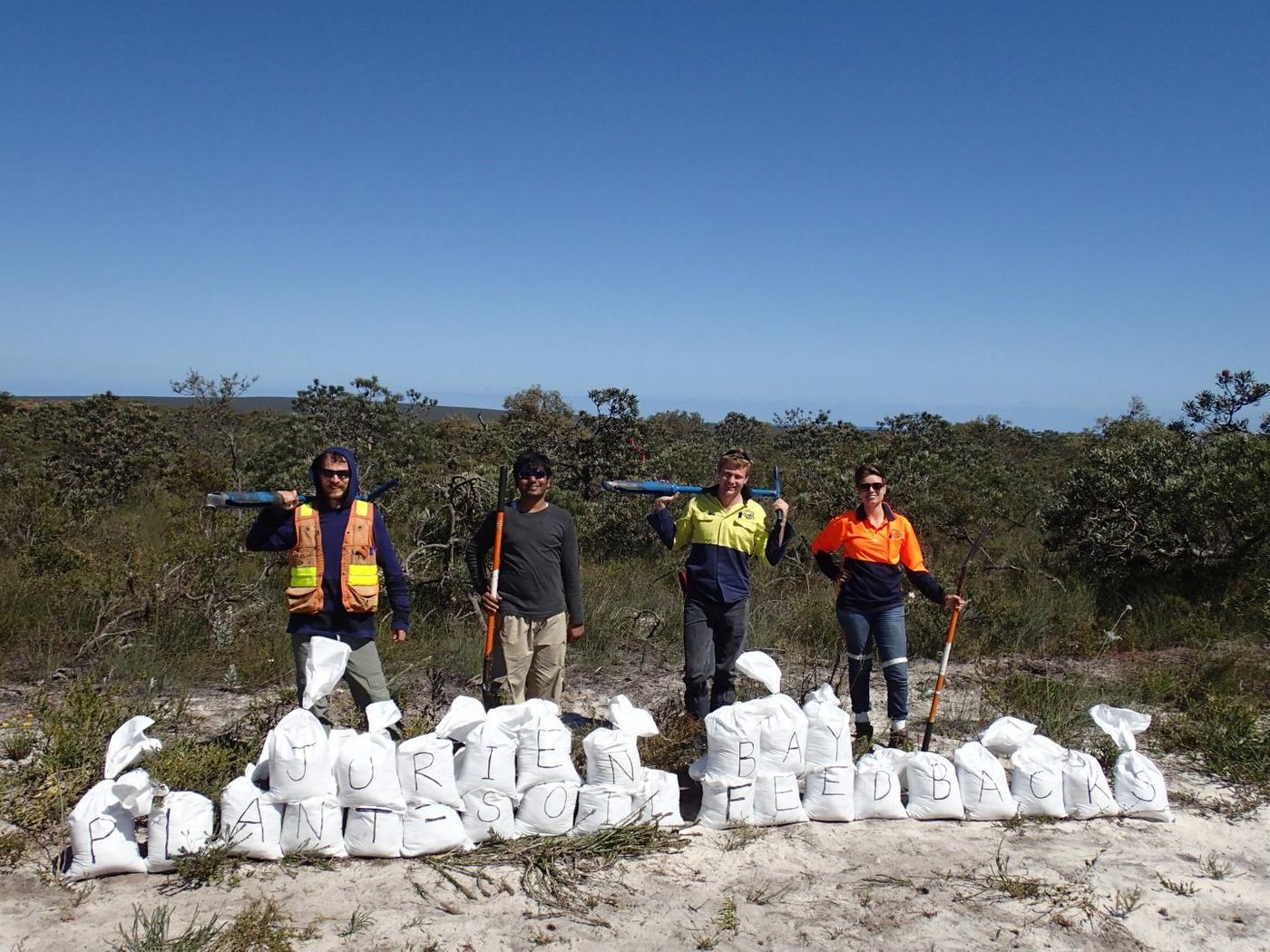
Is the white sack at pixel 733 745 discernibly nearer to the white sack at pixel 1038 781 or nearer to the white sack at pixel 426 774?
the white sack at pixel 426 774

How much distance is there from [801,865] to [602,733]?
96 centimetres

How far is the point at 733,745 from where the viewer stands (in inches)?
139

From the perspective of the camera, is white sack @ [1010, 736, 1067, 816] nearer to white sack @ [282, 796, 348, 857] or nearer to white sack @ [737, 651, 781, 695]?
white sack @ [737, 651, 781, 695]

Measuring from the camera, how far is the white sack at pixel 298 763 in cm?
312

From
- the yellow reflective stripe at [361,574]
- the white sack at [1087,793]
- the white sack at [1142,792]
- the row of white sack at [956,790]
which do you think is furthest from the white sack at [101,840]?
the white sack at [1142,792]

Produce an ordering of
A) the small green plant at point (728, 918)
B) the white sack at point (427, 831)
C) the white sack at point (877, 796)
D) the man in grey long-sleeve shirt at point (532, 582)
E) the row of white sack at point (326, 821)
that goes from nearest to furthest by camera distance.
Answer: the small green plant at point (728, 918) → the row of white sack at point (326, 821) → the white sack at point (427, 831) → the white sack at point (877, 796) → the man in grey long-sleeve shirt at point (532, 582)

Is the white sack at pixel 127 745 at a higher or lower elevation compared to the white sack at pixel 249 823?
higher

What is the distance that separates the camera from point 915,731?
4.76 meters

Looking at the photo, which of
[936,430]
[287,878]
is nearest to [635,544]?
[287,878]

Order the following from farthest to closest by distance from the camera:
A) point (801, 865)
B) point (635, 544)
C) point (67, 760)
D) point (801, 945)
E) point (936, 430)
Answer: point (936, 430)
point (635, 544)
point (67, 760)
point (801, 865)
point (801, 945)

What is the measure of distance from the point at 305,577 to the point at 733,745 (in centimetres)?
206

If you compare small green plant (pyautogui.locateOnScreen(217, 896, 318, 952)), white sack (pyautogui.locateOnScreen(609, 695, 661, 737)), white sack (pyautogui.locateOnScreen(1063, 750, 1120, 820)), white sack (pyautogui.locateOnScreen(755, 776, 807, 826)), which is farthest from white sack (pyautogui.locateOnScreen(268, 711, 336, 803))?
white sack (pyautogui.locateOnScreen(1063, 750, 1120, 820))

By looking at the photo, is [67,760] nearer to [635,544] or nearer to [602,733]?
[602,733]

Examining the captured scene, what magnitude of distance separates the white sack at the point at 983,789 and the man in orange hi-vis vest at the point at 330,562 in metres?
2.73
